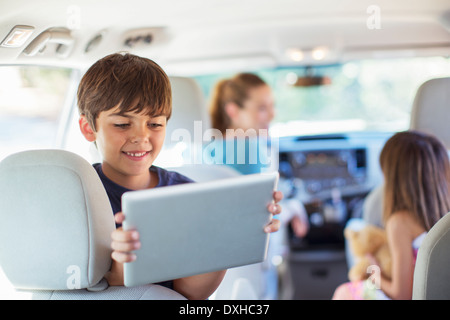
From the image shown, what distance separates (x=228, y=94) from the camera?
209cm

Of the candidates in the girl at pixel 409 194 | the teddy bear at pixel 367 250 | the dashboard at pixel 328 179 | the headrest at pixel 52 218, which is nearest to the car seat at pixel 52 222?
the headrest at pixel 52 218

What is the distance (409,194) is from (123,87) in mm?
910

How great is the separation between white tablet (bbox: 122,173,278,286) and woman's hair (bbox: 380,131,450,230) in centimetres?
63

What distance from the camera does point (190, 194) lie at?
3.12 feet

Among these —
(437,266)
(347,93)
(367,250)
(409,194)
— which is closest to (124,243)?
(437,266)

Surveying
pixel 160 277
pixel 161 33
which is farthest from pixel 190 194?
pixel 161 33

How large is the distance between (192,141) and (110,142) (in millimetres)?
309

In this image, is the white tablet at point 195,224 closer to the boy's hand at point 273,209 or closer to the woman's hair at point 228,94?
the boy's hand at point 273,209

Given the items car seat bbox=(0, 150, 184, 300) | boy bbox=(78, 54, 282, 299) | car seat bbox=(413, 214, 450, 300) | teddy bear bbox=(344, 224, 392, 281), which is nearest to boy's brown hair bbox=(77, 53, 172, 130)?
boy bbox=(78, 54, 282, 299)

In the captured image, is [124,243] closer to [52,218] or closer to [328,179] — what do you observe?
[52,218]

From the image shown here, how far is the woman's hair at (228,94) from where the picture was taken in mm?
1681

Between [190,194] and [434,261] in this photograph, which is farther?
[434,261]
